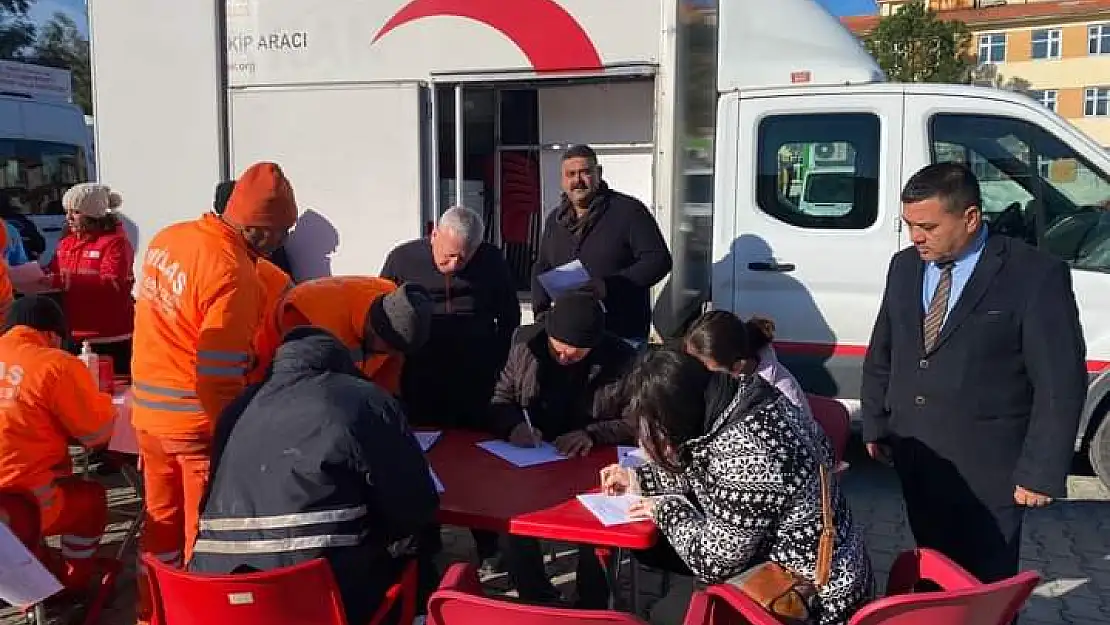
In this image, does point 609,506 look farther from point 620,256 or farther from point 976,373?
point 620,256

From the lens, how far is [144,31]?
488 centimetres

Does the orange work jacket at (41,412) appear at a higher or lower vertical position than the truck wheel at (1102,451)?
higher

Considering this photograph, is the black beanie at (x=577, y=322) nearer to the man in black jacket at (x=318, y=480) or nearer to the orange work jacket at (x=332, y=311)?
the orange work jacket at (x=332, y=311)

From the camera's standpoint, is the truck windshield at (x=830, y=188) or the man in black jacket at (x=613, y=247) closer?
the man in black jacket at (x=613, y=247)

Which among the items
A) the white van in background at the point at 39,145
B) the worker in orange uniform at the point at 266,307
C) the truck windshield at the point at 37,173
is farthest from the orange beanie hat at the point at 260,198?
the truck windshield at the point at 37,173

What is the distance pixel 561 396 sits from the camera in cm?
312

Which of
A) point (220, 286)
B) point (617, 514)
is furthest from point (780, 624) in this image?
point (220, 286)

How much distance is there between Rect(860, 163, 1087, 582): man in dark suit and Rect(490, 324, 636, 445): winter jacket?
950 millimetres

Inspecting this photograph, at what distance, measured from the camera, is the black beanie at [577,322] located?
2.98 metres

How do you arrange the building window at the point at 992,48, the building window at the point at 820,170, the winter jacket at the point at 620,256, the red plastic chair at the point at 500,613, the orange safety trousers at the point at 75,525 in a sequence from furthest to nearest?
the building window at the point at 992,48 < the building window at the point at 820,170 < the winter jacket at the point at 620,256 < the orange safety trousers at the point at 75,525 < the red plastic chair at the point at 500,613

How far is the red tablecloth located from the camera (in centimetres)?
239

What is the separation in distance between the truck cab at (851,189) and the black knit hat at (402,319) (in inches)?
85.1

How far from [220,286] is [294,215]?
32cm

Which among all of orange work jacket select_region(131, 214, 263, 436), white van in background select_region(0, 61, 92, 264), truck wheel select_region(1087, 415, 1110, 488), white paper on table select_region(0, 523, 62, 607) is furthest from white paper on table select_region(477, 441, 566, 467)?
white van in background select_region(0, 61, 92, 264)
